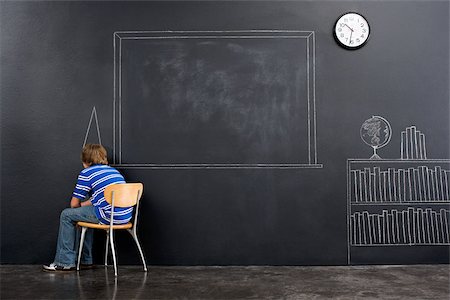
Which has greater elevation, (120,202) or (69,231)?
(120,202)

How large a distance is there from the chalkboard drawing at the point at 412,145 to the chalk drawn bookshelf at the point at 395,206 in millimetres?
49

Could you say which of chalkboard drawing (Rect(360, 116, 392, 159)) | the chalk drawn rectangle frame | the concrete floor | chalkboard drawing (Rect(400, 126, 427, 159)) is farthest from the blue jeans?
chalkboard drawing (Rect(400, 126, 427, 159))

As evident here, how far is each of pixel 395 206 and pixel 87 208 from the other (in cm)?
241

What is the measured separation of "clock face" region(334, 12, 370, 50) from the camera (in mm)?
4461

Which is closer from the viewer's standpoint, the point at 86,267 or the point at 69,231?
the point at 69,231

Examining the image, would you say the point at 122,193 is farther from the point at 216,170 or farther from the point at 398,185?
the point at 398,185

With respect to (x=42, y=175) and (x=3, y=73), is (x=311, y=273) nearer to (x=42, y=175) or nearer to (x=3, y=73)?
(x=42, y=175)

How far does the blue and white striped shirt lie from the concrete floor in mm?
422

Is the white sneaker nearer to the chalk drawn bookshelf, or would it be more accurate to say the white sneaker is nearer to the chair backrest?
the chair backrest

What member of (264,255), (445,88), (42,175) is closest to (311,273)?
(264,255)

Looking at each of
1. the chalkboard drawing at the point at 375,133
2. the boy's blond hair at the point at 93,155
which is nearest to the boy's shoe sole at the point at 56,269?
the boy's blond hair at the point at 93,155

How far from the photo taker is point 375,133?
4453mm

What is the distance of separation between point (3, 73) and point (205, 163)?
5.95 ft

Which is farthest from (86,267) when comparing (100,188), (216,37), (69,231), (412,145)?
(412,145)
